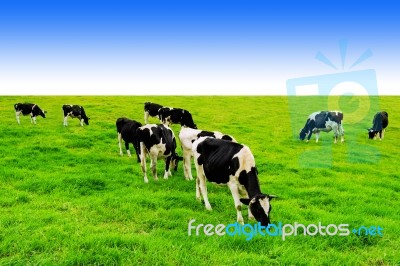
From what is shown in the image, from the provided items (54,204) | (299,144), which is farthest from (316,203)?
(299,144)

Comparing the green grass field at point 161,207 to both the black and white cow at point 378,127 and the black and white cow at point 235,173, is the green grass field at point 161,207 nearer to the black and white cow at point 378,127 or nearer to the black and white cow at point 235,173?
the black and white cow at point 235,173

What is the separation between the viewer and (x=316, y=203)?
937 centimetres

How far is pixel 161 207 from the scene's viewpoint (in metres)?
8.22

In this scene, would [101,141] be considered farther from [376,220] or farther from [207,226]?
[376,220]

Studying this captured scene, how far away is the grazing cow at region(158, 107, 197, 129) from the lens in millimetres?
21734

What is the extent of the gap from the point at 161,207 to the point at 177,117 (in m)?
14.1

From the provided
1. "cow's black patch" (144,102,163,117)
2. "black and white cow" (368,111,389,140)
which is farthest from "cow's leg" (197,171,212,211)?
"black and white cow" (368,111,389,140)

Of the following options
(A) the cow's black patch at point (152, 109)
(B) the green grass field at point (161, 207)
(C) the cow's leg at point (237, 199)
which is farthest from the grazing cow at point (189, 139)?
(A) the cow's black patch at point (152, 109)

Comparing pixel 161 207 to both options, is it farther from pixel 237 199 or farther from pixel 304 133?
pixel 304 133

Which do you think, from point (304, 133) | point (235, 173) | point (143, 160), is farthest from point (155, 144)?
point (304, 133)

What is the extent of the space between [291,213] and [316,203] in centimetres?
164

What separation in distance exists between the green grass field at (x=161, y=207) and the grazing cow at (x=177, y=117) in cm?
493

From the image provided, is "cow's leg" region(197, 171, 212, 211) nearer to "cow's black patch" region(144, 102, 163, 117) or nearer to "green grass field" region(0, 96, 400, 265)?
"green grass field" region(0, 96, 400, 265)

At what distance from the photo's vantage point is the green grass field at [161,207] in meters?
5.97
